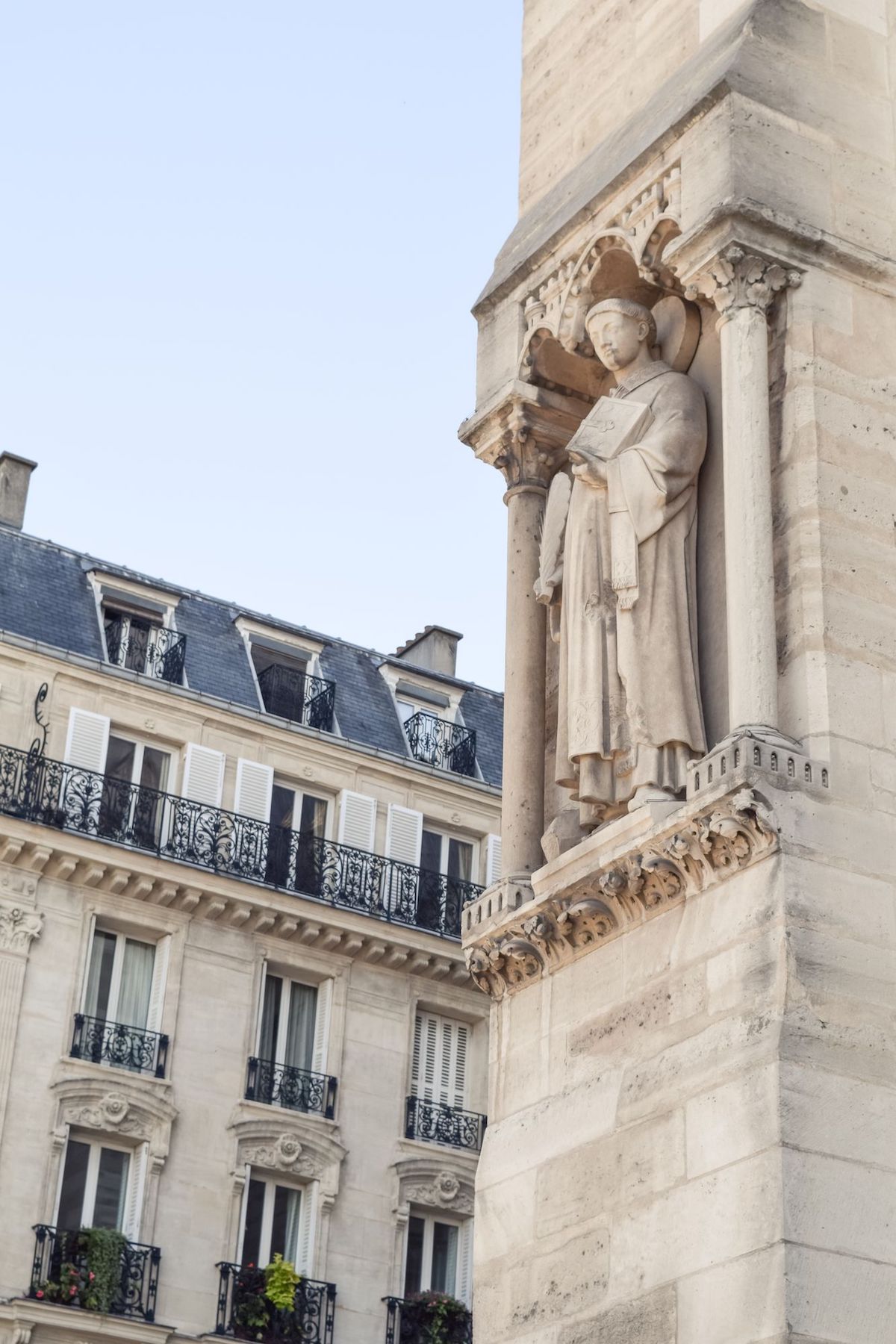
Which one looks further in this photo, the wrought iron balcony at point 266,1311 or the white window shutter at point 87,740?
the white window shutter at point 87,740

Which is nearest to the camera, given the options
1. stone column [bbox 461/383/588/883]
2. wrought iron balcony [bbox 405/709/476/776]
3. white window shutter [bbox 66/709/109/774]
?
stone column [bbox 461/383/588/883]

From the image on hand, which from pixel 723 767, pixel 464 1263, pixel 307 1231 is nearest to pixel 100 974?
pixel 307 1231

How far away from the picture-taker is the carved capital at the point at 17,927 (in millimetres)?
34562

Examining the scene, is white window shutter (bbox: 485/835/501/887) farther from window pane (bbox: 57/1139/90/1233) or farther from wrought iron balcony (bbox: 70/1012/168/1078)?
window pane (bbox: 57/1139/90/1233)

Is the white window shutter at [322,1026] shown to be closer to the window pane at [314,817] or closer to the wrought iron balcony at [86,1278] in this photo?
the window pane at [314,817]

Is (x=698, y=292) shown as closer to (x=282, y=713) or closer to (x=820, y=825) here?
(x=820, y=825)

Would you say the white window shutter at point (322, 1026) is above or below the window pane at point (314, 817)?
below

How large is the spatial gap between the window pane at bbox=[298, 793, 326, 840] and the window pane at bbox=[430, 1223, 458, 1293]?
634 centimetres

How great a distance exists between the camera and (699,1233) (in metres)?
10.1

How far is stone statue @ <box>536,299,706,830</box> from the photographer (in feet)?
38.0

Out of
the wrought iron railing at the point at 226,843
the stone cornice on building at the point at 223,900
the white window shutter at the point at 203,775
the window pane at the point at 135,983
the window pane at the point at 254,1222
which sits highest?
the white window shutter at the point at 203,775

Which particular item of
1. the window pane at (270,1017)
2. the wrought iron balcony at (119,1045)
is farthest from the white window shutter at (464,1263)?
the wrought iron balcony at (119,1045)

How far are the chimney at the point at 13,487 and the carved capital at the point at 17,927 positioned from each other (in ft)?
30.4

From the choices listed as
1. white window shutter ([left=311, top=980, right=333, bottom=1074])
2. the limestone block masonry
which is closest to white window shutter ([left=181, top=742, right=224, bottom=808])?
white window shutter ([left=311, top=980, right=333, bottom=1074])
